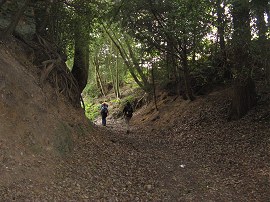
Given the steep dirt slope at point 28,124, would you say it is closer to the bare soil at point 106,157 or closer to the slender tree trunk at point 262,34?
the bare soil at point 106,157

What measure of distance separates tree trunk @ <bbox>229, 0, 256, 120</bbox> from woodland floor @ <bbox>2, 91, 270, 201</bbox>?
489mm

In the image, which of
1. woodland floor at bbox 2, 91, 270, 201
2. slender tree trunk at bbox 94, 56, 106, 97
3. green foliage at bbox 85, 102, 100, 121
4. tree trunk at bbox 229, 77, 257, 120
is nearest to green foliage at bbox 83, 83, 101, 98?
slender tree trunk at bbox 94, 56, 106, 97

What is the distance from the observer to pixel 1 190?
22.2ft

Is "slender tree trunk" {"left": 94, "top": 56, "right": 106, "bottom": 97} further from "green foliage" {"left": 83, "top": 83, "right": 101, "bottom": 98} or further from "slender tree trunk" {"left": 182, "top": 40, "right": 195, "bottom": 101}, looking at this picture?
"slender tree trunk" {"left": 182, "top": 40, "right": 195, "bottom": 101}

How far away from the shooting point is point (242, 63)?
1379 cm

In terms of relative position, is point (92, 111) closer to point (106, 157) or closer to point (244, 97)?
point (244, 97)

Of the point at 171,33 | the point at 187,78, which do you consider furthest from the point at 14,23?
the point at 187,78

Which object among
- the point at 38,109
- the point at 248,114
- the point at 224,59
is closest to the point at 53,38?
the point at 38,109

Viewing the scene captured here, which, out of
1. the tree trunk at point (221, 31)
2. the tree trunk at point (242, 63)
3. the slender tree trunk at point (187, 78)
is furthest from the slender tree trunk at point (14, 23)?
the slender tree trunk at point (187, 78)

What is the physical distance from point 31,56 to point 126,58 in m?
14.8

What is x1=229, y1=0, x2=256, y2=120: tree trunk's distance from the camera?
12578mm

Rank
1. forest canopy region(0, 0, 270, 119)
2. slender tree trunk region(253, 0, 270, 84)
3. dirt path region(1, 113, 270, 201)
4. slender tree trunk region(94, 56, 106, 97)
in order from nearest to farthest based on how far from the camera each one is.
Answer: dirt path region(1, 113, 270, 201)
slender tree trunk region(253, 0, 270, 84)
forest canopy region(0, 0, 270, 119)
slender tree trunk region(94, 56, 106, 97)

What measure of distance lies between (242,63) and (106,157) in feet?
21.7

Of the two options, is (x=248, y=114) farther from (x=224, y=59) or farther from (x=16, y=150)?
(x=16, y=150)
